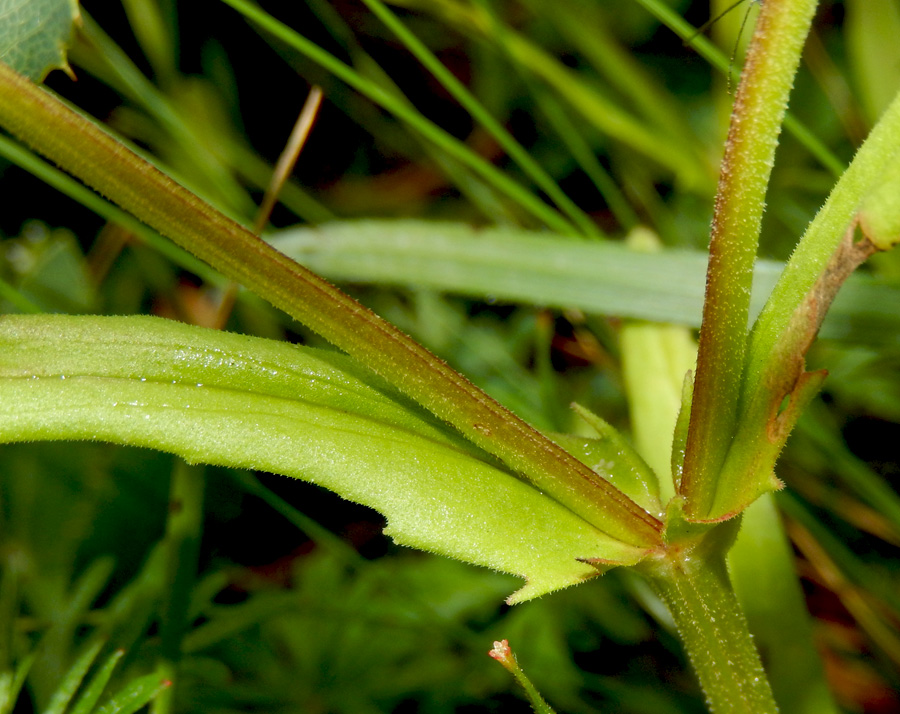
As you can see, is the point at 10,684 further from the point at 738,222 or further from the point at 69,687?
the point at 738,222

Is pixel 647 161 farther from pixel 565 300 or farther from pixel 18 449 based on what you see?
pixel 18 449

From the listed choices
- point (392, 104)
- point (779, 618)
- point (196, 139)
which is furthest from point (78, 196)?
point (779, 618)

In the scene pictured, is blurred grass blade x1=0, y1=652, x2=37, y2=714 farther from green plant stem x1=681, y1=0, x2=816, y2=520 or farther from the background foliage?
green plant stem x1=681, y1=0, x2=816, y2=520

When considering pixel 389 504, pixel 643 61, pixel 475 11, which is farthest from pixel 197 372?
pixel 643 61

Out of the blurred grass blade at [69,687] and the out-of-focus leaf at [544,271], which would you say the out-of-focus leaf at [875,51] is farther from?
the blurred grass blade at [69,687]

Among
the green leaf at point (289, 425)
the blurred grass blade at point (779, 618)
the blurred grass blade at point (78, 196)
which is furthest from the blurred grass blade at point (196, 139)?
the blurred grass blade at point (779, 618)
